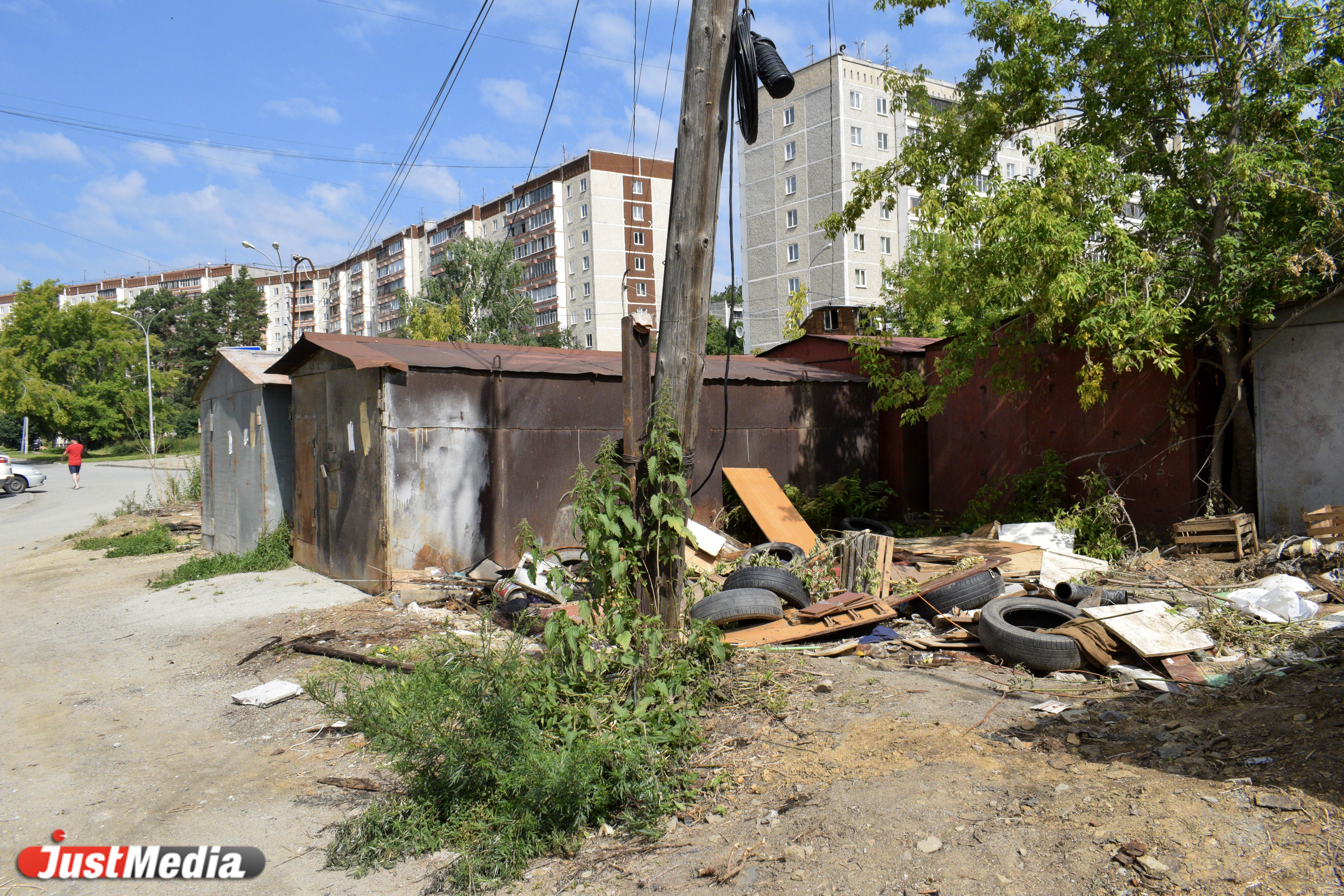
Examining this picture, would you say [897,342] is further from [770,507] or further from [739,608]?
[739,608]

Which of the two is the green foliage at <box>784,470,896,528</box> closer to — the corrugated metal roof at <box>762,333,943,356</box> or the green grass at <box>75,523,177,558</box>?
the corrugated metal roof at <box>762,333,943,356</box>

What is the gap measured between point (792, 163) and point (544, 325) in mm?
24103

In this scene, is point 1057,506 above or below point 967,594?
above

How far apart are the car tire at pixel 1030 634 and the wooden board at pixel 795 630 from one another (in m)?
0.89

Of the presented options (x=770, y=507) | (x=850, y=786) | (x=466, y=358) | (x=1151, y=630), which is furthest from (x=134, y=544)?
(x=1151, y=630)

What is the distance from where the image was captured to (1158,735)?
404 centimetres

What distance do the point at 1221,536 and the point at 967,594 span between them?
146 inches

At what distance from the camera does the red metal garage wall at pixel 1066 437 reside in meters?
9.98

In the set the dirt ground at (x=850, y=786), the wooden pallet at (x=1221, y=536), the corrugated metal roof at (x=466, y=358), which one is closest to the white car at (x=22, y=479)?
the corrugated metal roof at (x=466, y=358)

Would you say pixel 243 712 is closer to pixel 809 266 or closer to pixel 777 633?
pixel 777 633

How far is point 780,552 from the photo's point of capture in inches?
371

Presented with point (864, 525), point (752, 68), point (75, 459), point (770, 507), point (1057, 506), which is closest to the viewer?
point (752, 68)

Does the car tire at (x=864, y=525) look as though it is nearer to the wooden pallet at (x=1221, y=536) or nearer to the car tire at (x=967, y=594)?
the wooden pallet at (x=1221, y=536)

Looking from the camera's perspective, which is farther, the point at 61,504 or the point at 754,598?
the point at 61,504
